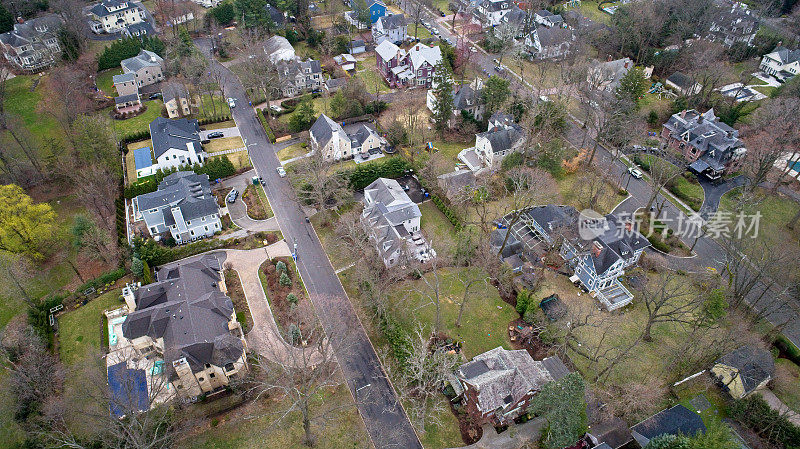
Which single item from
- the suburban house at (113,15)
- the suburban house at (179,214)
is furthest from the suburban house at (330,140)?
the suburban house at (113,15)

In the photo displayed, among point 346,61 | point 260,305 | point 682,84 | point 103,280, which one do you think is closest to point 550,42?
point 682,84

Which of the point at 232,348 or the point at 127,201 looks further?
the point at 127,201

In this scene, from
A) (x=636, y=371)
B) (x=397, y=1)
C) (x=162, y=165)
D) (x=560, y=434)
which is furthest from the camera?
(x=397, y=1)

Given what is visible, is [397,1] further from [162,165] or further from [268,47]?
[162,165]

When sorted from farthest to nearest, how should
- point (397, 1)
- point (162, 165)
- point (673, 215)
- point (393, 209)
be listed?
point (397, 1) < point (162, 165) < point (673, 215) < point (393, 209)

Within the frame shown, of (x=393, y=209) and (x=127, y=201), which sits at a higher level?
(x=393, y=209)

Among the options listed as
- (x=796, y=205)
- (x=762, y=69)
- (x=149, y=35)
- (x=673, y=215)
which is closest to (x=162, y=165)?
(x=149, y=35)

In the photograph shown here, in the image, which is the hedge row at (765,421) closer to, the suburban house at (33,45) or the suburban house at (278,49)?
the suburban house at (278,49)

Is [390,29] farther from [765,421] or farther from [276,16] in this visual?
[765,421]
